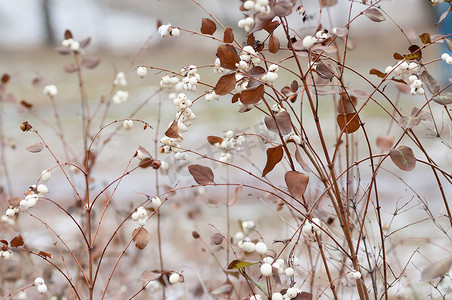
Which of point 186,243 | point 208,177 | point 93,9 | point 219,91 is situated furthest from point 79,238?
point 93,9

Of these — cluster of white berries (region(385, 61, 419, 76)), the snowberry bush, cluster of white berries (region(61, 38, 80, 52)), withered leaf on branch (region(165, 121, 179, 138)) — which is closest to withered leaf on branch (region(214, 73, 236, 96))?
the snowberry bush

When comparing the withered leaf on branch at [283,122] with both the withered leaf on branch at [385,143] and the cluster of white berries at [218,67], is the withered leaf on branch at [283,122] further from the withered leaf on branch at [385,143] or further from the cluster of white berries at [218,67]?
the withered leaf on branch at [385,143]

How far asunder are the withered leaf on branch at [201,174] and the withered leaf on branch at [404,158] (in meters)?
0.29

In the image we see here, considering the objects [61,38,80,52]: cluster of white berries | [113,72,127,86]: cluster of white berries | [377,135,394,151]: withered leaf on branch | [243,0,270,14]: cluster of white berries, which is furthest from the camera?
[113,72,127,86]: cluster of white berries

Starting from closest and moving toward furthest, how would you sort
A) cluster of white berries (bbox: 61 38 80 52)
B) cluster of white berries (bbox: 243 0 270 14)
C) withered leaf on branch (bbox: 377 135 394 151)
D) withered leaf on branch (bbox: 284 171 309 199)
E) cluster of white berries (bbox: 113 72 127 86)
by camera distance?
cluster of white berries (bbox: 243 0 270 14)
withered leaf on branch (bbox: 284 171 309 199)
withered leaf on branch (bbox: 377 135 394 151)
cluster of white berries (bbox: 61 38 80 52)
cluster of white berries (bbox: 113 72 127 86)

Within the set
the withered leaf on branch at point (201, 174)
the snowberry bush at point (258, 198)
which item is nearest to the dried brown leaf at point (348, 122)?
the snowberry bush at point (258, 198)

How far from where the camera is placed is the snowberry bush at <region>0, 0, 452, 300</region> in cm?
84

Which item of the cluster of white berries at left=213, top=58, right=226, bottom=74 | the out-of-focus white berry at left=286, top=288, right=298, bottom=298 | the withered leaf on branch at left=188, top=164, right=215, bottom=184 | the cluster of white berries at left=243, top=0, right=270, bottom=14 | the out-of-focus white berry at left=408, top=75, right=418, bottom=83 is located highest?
the cluster of white berries at left=243, top=0, right=270, bottom=14

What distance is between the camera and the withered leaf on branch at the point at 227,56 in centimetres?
77

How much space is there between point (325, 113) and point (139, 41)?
5.20m

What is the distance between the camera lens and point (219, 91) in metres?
0.78

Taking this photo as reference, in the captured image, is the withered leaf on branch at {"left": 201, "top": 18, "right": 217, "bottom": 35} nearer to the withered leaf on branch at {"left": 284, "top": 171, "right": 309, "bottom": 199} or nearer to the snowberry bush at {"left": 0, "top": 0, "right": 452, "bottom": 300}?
the snowberry bush at {"left": 0, "top": 0, "right": 452, "bottom": 300}

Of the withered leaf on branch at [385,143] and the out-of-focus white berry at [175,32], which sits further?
the withered leaf on branch at [385,143]

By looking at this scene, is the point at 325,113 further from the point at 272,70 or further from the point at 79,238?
the point at 272,70
